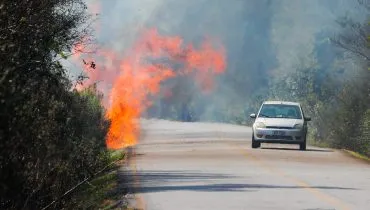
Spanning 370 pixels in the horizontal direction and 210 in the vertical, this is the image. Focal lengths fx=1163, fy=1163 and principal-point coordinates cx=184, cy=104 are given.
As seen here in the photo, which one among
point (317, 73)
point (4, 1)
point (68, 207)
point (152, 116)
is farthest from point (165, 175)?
point (152, 116)

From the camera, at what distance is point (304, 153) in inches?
1551

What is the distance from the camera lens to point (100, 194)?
2139 centimetres

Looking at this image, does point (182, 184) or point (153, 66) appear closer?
point (182, 184)

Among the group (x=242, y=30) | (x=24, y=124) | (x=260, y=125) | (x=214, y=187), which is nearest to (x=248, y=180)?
(x=214, y=187)

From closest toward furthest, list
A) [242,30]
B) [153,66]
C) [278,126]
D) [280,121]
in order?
1. [278,126]
2. [280,121]
3. [153,66]
4. [242,30]

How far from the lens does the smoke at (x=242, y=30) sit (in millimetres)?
111000

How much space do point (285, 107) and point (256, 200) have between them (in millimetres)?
24009

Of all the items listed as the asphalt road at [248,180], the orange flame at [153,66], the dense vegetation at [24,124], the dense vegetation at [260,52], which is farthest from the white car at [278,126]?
the dense vegetation at [260,52]

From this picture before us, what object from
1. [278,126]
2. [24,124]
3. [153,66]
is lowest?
[278,126]

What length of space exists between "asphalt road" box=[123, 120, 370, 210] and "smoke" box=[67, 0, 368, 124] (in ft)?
230

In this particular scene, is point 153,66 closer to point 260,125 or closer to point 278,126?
point 260,125

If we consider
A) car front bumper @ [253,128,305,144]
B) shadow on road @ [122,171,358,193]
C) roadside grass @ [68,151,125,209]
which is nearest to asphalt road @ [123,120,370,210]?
shadow on road @ [122,171,358,193]

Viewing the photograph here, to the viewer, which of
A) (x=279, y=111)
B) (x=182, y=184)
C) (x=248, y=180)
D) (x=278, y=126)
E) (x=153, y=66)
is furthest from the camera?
(x=153, y=66)

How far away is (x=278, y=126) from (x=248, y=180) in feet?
54.8
